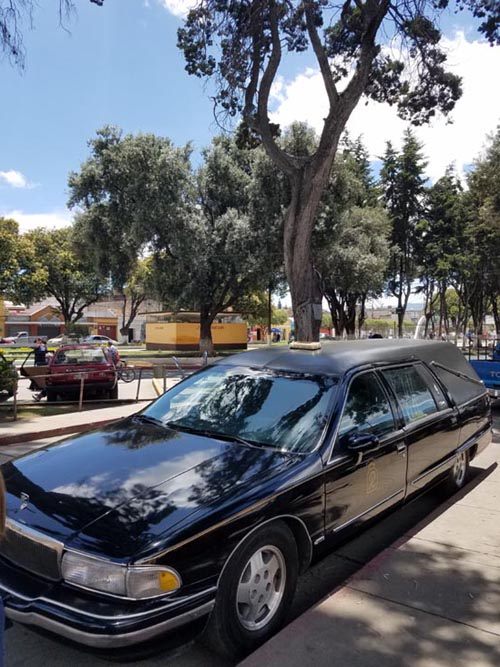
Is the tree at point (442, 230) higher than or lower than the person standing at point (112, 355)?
higher

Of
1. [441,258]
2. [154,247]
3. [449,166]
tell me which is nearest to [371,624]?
[154,247]

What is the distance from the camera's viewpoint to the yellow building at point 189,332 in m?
37.9

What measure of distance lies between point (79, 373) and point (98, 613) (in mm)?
11035

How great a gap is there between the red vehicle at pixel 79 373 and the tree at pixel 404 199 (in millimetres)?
22957

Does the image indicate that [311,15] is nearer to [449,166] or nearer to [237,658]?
[237,658]

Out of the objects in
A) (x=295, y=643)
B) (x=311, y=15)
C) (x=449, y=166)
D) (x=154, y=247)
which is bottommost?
(x=295, y=643)

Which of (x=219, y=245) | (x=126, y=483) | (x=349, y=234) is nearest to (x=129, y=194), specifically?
(x=219, y=245)

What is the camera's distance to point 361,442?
11.5ft

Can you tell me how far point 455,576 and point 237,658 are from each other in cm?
174

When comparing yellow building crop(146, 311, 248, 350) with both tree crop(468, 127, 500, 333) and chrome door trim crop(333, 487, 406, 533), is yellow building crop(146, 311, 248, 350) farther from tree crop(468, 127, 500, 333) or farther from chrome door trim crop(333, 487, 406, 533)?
chrome door trim crop(333, 487, 406, 533)

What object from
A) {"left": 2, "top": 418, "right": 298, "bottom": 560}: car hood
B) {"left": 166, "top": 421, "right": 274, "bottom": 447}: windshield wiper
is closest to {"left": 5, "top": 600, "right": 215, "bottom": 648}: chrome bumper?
{"left": 2, "top": 418, "right": 298, "bottom": 560}: car hood

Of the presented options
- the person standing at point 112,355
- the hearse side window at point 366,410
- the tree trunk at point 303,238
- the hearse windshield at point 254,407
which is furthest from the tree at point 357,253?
the hearse windshield at point 254,407

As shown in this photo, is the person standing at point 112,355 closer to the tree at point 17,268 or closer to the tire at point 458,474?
the tire at point 458,474

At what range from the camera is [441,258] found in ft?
106
